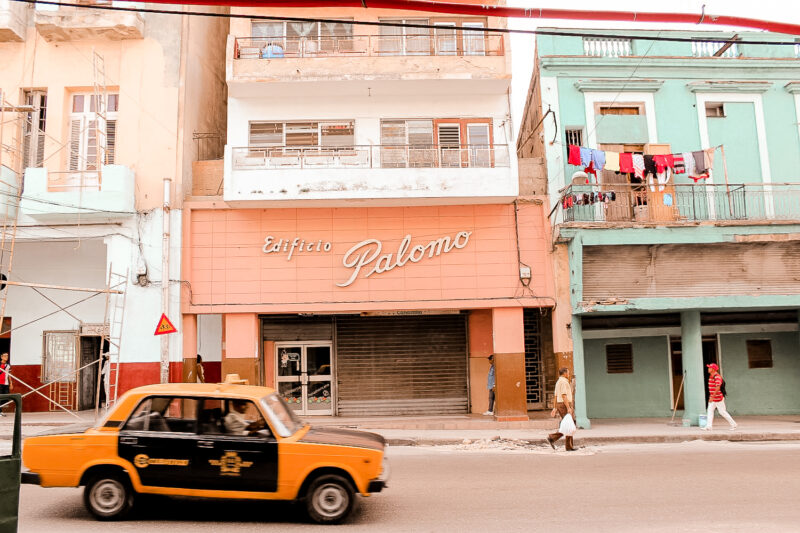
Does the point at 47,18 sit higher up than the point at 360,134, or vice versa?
the point at 47,18

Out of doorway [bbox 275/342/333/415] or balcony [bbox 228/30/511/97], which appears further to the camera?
doorway [bbox 275/342/333/415]

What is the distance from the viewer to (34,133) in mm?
17594

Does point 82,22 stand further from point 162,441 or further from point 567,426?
point 567,426

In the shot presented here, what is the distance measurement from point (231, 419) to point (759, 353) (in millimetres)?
16752

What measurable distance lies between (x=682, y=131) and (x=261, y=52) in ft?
38.6

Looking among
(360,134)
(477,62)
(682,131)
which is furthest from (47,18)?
(682,131)

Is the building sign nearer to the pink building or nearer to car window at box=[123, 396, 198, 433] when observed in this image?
the pink building

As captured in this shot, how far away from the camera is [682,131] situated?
701 inches

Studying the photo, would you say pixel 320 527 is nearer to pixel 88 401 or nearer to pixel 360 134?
pixel 360 134

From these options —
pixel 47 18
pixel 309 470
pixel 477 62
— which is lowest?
pixel 309 470

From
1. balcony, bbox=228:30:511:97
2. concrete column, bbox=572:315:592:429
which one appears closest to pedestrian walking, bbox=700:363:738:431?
concrete column, bbox=572:315:592:429

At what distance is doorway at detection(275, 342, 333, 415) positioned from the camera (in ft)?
61.1

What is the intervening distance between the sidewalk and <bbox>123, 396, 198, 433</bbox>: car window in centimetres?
696

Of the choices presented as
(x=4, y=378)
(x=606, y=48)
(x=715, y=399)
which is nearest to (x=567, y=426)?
(x=715, y=399)
